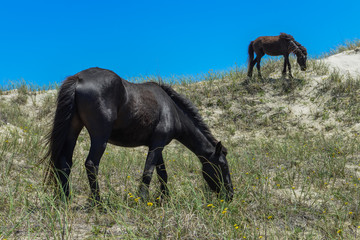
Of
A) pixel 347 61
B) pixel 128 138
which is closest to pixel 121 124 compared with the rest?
pixel 128 138

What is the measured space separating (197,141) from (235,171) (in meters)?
1.28

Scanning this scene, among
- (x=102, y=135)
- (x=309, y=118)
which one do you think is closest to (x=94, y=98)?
(x=102, y=135)

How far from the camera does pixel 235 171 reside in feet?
20.8

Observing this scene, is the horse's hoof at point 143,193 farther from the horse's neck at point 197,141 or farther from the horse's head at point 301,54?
the horse's head at point 301,54

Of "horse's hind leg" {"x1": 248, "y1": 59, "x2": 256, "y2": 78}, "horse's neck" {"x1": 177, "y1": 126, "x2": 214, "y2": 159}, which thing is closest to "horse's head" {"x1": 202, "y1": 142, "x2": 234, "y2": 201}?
"horse's neck" {"x1": 177, "y1": 126, "x2": 214, "y2": 159}

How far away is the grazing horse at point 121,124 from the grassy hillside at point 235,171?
322 millimetres

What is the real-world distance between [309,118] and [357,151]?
441cm

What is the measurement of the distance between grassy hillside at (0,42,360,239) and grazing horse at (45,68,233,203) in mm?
322

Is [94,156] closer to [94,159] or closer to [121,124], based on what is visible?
[94,159]

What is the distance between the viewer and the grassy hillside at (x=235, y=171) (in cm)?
329

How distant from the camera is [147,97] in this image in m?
4.89

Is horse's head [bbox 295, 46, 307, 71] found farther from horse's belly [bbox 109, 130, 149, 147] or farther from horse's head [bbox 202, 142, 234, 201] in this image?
horse's belly [bbox 109, 130, 149, 147]

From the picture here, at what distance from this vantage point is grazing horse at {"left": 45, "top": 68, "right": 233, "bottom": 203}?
4074mm

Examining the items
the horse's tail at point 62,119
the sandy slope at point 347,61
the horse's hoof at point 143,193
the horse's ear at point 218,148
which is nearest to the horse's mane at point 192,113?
the horse's ear at point 218,148
